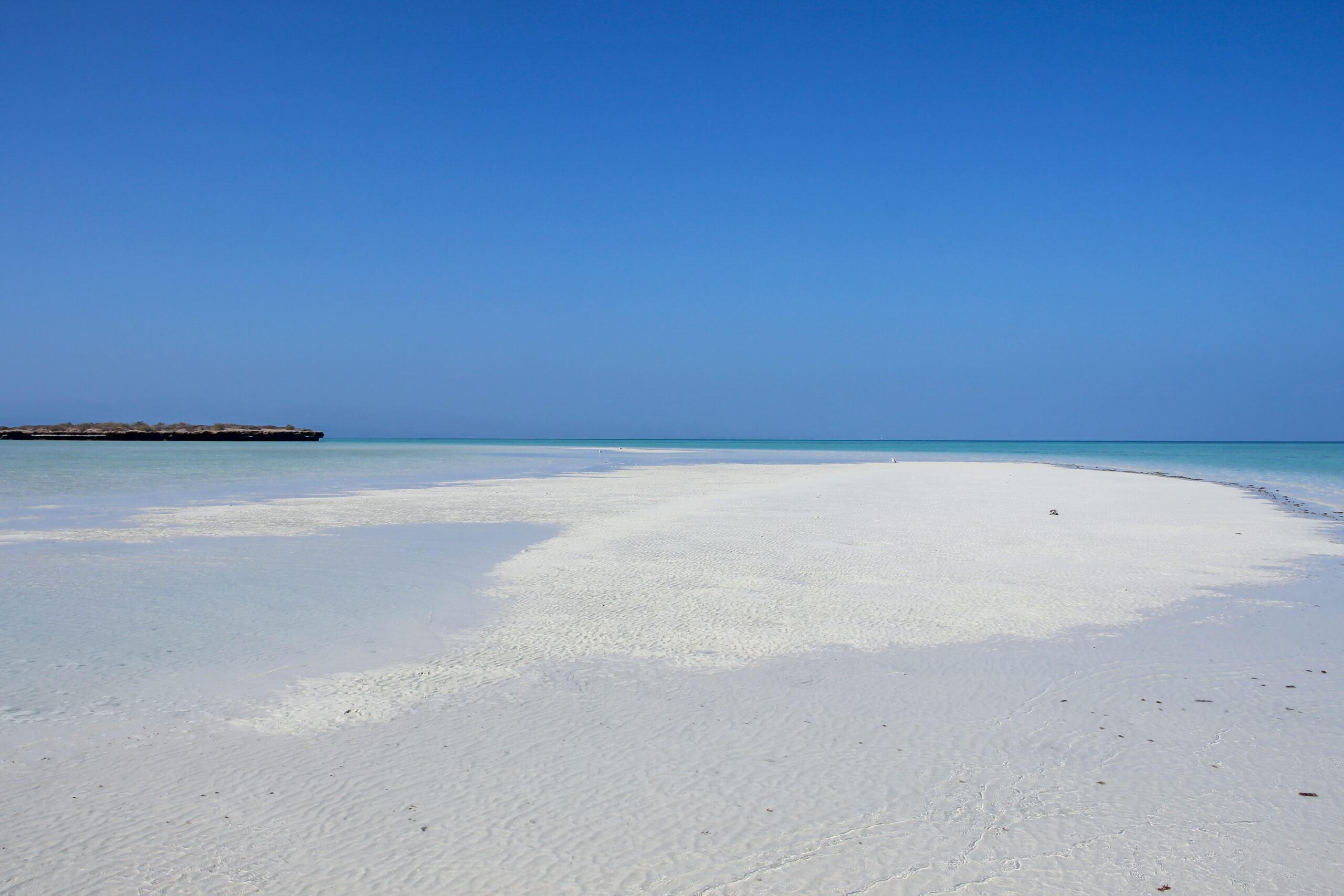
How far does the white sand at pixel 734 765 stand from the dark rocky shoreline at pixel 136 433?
134922 millimetres

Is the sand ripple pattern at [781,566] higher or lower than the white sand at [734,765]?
higher

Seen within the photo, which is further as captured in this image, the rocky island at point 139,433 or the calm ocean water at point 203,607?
the rocky island at point 139,433

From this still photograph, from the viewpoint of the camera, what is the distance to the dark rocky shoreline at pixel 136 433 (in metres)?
122

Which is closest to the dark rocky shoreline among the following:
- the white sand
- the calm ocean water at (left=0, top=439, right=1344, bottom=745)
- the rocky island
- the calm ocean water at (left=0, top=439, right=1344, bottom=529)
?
the rocky island

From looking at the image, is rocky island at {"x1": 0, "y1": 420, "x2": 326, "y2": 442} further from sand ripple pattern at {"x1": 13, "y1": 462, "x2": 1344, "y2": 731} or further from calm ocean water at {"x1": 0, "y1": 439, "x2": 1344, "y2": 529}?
sand ripple pattern at {"x1": 13, "y1": 462, "x2": 1344, "y2": 731}

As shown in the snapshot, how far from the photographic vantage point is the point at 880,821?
13.3 feet

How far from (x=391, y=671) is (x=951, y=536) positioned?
A: 10955 millimetres

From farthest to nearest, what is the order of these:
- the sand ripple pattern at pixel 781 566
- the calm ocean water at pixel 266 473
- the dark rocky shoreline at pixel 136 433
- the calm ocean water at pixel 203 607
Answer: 1. the dark rocky shoreline at pixel 136 433
2. the calm ocean water at pixel 266 473
3. the sand ripple pattern at pixel 781 566
4. the calm ocean water at pixel 203 607

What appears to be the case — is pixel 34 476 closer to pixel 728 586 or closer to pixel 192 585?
pixel 192 585

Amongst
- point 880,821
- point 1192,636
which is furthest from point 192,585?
point 1192,636

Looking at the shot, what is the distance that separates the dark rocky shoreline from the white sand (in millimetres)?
134922

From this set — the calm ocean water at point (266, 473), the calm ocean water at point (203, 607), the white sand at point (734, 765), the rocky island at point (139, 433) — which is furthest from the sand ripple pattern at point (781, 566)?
the rocky island at point (139, 433)

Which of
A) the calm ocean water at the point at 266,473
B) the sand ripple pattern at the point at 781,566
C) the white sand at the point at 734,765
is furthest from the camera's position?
the calm ocean water at the point at 266,473

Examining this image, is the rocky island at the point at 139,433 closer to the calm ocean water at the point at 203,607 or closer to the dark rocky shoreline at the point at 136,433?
the dark rocky shoreline at the point at 136,433
